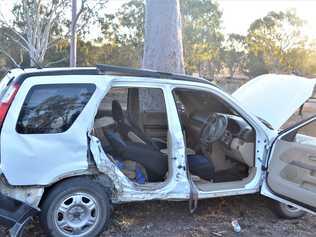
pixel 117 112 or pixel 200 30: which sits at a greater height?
pixel 200 30

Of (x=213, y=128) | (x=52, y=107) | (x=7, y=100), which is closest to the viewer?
(x=7, y=100)

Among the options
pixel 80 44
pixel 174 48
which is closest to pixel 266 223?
pixel 174 48

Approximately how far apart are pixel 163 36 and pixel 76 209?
4.52 meters

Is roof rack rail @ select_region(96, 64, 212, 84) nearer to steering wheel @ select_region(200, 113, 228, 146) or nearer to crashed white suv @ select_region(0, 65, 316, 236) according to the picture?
crashed white suv @ select_region(0, 65, 316, 236)

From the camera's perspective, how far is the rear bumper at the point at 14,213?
3.86 m

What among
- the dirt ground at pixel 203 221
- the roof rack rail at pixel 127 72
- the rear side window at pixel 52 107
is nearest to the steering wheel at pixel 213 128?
the roof rack rail at pixel 127 72

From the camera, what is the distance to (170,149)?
4.61 m

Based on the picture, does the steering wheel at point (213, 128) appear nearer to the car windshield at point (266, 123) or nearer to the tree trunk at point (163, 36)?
the car windshield at point (266, 123)

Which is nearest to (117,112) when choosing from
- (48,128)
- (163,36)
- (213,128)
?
(213,128)

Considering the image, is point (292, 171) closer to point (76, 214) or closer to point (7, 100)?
point (76, 214)

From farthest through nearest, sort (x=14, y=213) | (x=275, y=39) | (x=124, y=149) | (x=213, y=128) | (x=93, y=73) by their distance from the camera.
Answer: (x=275, y=39)
(x=213, y=128)
(x=124, y=149)
(x=93, y=73)
(x=14, y=213)

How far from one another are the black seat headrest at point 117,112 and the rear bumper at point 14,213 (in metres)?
1.64

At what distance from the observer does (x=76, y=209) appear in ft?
13.8

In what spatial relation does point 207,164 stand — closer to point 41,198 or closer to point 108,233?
point 108,233
